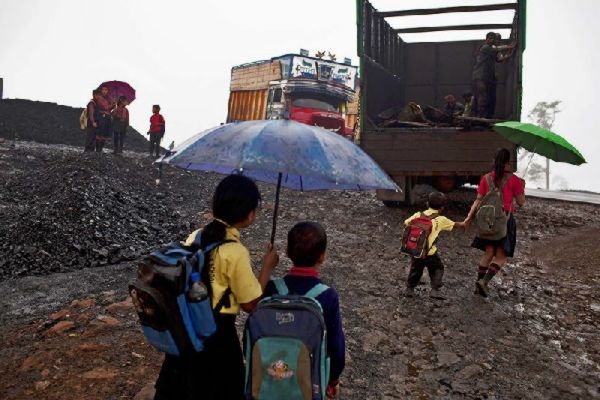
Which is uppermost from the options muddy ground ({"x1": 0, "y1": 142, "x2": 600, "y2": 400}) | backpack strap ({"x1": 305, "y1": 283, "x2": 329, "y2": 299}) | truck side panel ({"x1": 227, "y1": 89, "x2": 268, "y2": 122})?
truck side panel ({"x1": 227, "y1": 89, "x2": 268, "y2": 122})

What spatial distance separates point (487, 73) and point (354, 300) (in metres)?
6.39

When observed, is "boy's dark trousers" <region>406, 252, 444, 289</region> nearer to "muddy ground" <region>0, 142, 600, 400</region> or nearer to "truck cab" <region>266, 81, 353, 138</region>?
"muddy ground" <region>0, 142, 600, 400</region>

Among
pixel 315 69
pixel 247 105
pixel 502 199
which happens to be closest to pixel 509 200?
pixel 502 199

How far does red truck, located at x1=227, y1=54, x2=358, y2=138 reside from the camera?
15992 mm

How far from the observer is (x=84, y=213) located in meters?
6.98

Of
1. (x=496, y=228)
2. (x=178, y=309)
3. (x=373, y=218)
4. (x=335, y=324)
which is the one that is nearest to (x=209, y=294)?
(x=178, y=309)

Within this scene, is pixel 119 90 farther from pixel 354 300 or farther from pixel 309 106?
pixel 354 300

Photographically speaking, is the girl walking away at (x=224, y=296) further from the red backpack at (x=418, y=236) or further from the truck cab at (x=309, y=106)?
the truck cab at (x=309, y=106)

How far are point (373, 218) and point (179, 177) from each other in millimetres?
5605

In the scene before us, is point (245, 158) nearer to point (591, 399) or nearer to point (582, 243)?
point (591, 399)

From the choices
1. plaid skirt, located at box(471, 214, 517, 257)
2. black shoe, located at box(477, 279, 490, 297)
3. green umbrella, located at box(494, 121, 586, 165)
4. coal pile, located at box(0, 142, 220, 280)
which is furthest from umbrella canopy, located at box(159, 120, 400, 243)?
coal pile, located at box(0, 142, 220, 280)

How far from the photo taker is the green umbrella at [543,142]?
429 cm

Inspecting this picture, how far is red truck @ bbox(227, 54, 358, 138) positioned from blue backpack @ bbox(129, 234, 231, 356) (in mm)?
13906

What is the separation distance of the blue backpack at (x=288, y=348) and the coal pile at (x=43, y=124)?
19.2m
